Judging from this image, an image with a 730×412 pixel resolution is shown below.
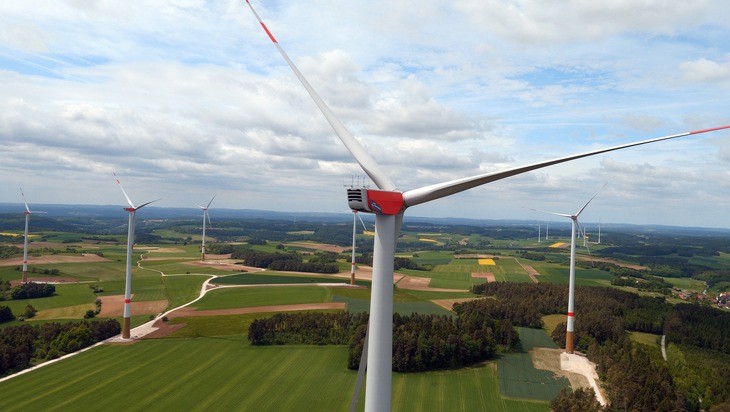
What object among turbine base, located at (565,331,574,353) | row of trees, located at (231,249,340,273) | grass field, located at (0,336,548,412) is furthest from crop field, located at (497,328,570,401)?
row of trees, located at (231,249,340,273)

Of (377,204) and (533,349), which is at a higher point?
(377,204)

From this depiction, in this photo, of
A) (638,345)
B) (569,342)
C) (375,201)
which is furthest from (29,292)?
(638,345)

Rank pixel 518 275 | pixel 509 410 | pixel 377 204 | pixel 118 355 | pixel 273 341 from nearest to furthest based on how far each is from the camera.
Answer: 1. pixel 377 204
2. pixel 509 410
3. pixel 118 355
4. pixel 273 341
5. pixel 518 275

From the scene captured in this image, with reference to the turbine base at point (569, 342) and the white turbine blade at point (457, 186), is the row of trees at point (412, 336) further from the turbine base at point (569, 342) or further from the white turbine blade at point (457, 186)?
the white turbine blade at point (457, 186)

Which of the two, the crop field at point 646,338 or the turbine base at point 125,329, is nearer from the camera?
the turbine base at point 125,329

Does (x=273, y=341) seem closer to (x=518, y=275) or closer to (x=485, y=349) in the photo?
(x=485, y=349)

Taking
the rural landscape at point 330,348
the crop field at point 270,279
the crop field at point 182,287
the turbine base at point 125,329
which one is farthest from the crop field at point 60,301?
the crop field at point 270,279

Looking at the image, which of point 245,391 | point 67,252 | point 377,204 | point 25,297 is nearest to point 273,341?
point 245,391
